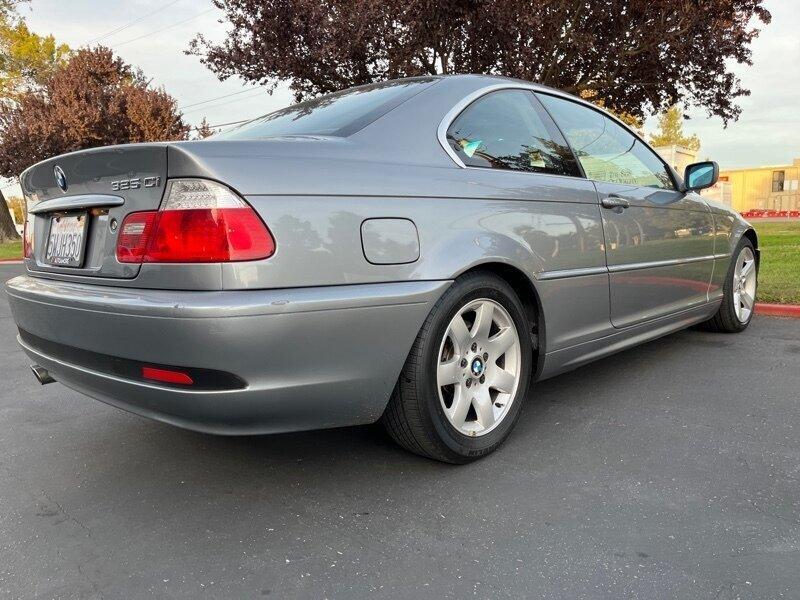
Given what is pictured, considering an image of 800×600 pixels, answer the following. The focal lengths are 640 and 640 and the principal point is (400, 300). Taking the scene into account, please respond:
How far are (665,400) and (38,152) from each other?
24566 mm

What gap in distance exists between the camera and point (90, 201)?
7.29ft

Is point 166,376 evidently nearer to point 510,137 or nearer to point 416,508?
point 416,508

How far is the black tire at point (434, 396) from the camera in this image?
2.29m

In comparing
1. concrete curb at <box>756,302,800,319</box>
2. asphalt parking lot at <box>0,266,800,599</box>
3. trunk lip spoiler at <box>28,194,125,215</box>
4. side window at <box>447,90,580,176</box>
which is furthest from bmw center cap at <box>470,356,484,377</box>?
concrete curb at <box>756,302,800,319</box>

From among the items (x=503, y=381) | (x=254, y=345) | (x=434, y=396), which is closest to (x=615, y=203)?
(x=503, y=381)

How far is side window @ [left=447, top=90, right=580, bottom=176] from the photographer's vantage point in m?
2.67

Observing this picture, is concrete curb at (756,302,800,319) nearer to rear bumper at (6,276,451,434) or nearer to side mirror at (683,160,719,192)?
side mirror at (683,160,719,192)

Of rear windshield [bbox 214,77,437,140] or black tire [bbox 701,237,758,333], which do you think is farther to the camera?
black tire [bbox 701,237,758,333]

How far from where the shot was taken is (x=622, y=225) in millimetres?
3268

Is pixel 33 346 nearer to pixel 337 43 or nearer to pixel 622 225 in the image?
pixel 622 225

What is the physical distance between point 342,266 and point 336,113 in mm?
954

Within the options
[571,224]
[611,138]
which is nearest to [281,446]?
[571,224]

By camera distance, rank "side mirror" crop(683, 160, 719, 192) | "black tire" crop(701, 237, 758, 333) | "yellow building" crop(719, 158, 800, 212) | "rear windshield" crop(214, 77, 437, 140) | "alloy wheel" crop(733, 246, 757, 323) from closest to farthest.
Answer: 1. "rear windshield" crop(214, 77, 437, 140)
2. "side mirror" crop(683, 160, 719, 192)
3. "black tire" crop(701, 237, 758, 333)
4. "alloy wheel" crop(733, 246, 757, 323)
5. "yellow building" crop(719, 158, 800, 212)

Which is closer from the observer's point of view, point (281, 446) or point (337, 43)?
point (281, 446)
